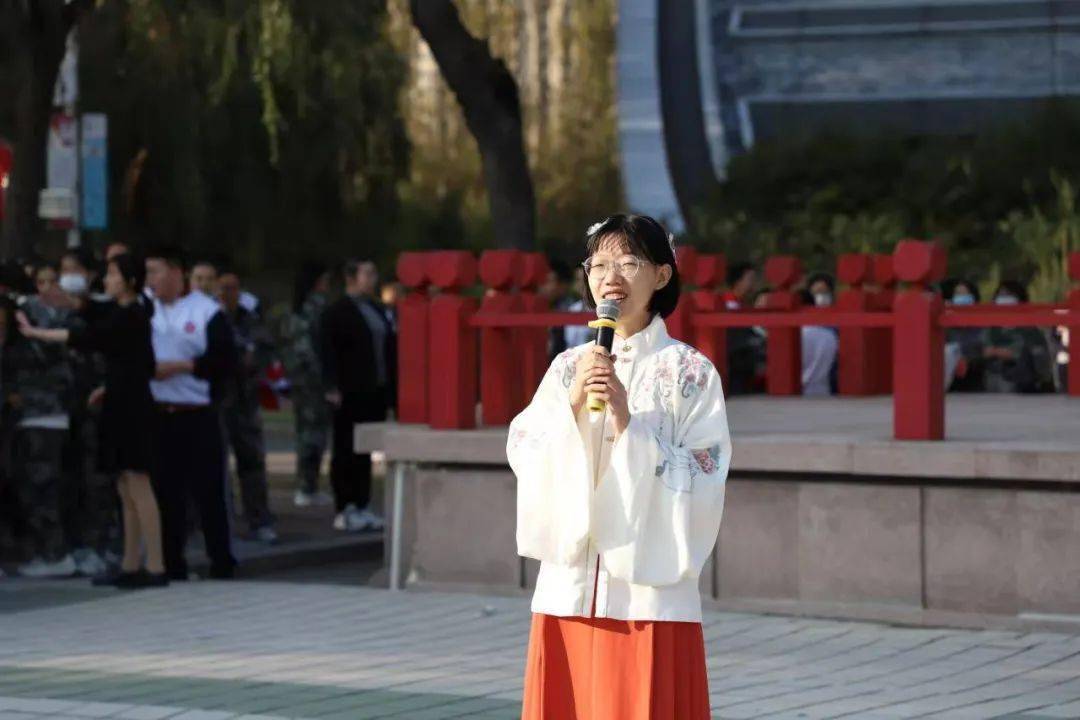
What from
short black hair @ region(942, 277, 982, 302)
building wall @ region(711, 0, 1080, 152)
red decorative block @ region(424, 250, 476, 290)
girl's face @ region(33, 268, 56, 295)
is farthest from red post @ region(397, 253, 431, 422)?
building wall @ region(711, 0, 1080, 152)

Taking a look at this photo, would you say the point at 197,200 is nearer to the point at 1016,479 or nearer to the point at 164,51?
the point at 164,51

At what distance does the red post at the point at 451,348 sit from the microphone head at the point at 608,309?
249 inches

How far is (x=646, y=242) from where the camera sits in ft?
18.6

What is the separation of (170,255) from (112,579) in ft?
5.83

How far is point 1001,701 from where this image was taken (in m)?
8.44

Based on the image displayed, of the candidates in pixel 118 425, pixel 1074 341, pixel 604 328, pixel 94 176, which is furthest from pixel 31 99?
pixel 604 328

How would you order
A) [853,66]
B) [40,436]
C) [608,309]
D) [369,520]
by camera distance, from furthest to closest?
1. [853,66]
2. [369,520]
3. [40,436]
4. [608,309]

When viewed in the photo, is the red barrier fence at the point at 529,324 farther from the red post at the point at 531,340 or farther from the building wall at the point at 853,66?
the building wall at the point at 853,66

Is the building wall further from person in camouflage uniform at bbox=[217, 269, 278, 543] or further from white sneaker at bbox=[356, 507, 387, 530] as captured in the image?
white sneaker at bbox=[356, 507, 387, 530]

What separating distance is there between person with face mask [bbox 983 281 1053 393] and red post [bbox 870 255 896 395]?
3.74 ft

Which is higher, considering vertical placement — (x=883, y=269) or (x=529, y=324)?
(x=883, y=269)

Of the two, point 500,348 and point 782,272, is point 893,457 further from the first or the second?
point 782,272

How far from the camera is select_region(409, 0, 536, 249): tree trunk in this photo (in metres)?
16.1

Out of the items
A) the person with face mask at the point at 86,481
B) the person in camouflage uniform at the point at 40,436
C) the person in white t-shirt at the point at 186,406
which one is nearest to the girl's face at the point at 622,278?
the person in white t-shirt at the point at 186,406
